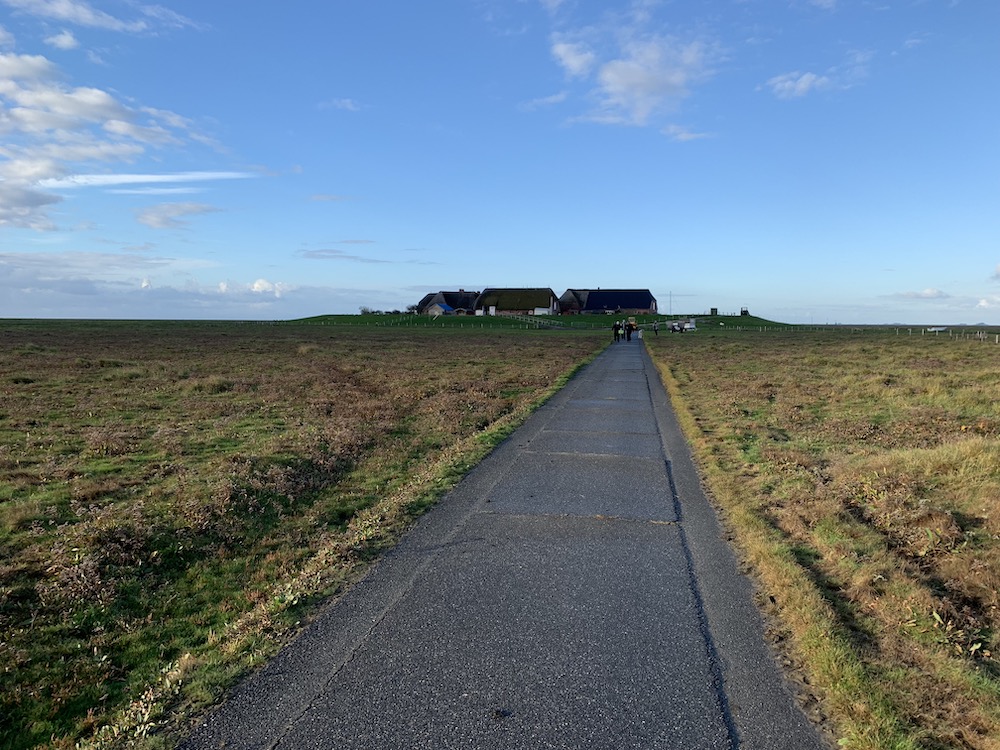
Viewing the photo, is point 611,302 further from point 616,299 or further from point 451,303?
point 451,303

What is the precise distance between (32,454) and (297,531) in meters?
7.24

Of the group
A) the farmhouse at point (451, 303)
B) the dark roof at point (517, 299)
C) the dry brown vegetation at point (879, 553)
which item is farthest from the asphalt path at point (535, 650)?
the farmhouse at point (451, 303)

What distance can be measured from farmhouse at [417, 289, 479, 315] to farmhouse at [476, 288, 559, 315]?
9.72 ft

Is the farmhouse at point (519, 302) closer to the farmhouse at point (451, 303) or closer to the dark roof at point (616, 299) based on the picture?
the farmhouse at point (451, 303)

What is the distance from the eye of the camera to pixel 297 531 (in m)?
7.86

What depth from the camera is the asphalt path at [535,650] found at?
12.0ft

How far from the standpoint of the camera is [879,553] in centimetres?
639

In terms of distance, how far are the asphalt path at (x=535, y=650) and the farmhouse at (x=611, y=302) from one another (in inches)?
4947

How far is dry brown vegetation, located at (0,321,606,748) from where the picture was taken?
449cm

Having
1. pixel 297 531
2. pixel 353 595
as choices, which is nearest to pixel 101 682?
pixel 353 595

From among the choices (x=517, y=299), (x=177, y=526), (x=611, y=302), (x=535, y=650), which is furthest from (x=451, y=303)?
(x=535, y=650)

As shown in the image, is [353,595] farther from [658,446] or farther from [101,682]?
[658,446]

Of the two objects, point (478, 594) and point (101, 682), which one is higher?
point (478, 594)

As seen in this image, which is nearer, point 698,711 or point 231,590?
point 698,711
